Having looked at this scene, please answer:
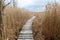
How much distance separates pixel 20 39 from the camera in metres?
7.63

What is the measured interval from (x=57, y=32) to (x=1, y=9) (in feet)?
9.64

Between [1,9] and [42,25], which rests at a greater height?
[1,9]

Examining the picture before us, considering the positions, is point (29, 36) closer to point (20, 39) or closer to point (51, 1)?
point (20, 39)

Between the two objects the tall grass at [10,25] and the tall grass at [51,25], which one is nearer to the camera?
the tall grass at [10,25]

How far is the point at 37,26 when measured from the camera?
343 inches

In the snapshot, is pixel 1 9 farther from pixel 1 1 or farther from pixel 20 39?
pixel 20 39

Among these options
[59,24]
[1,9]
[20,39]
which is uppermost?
[1,9]

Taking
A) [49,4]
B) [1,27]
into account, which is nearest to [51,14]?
[49,4]

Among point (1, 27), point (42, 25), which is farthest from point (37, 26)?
point (1, 27)

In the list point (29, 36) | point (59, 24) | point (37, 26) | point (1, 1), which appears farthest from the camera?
point (37, 26)

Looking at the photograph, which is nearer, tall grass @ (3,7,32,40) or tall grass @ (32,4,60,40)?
tall grass @ (3,7,32,40)

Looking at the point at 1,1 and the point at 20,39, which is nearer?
the point at 1,1

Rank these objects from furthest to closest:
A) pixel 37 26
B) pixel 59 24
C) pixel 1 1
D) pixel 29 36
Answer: pixel 37 26 < pixel 29 36 < pixel 59 24 < pixel 1 1

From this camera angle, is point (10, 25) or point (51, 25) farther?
point (10, 25)
